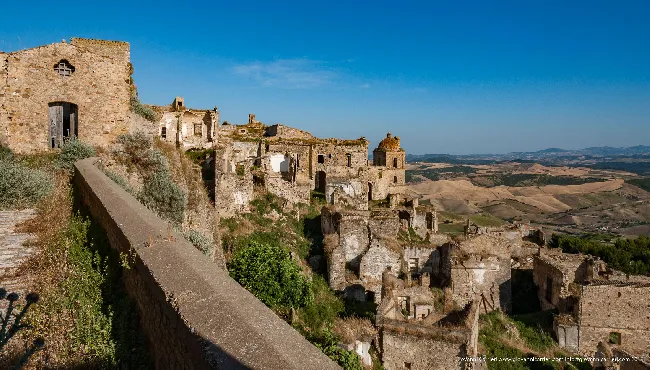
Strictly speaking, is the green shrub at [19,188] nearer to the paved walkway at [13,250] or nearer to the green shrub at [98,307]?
the paved walkway at [13,250]

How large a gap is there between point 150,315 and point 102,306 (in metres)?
1.17

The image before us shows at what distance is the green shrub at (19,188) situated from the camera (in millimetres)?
8719

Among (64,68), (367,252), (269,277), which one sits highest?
(64,68)

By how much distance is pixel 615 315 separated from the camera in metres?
16.7

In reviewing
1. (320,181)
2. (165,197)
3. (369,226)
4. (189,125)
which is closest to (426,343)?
(165,197)

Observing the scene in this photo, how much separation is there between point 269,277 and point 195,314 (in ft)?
35.8

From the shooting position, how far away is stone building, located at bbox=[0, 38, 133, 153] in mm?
13586

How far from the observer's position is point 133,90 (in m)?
15.9

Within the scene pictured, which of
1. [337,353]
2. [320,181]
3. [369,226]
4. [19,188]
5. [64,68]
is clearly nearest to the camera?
[19,188]

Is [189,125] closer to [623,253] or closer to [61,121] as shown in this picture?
[61,121]

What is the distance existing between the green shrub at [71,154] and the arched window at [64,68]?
8.39 ft

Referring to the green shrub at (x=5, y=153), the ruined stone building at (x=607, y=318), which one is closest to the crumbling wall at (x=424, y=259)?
the ruined stone building at (x=607, y=318)

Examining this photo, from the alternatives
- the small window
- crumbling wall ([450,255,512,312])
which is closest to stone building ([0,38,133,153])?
crumbling wall ([450,255,512,312])

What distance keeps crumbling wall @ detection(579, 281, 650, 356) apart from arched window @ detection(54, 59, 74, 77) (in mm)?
19537
